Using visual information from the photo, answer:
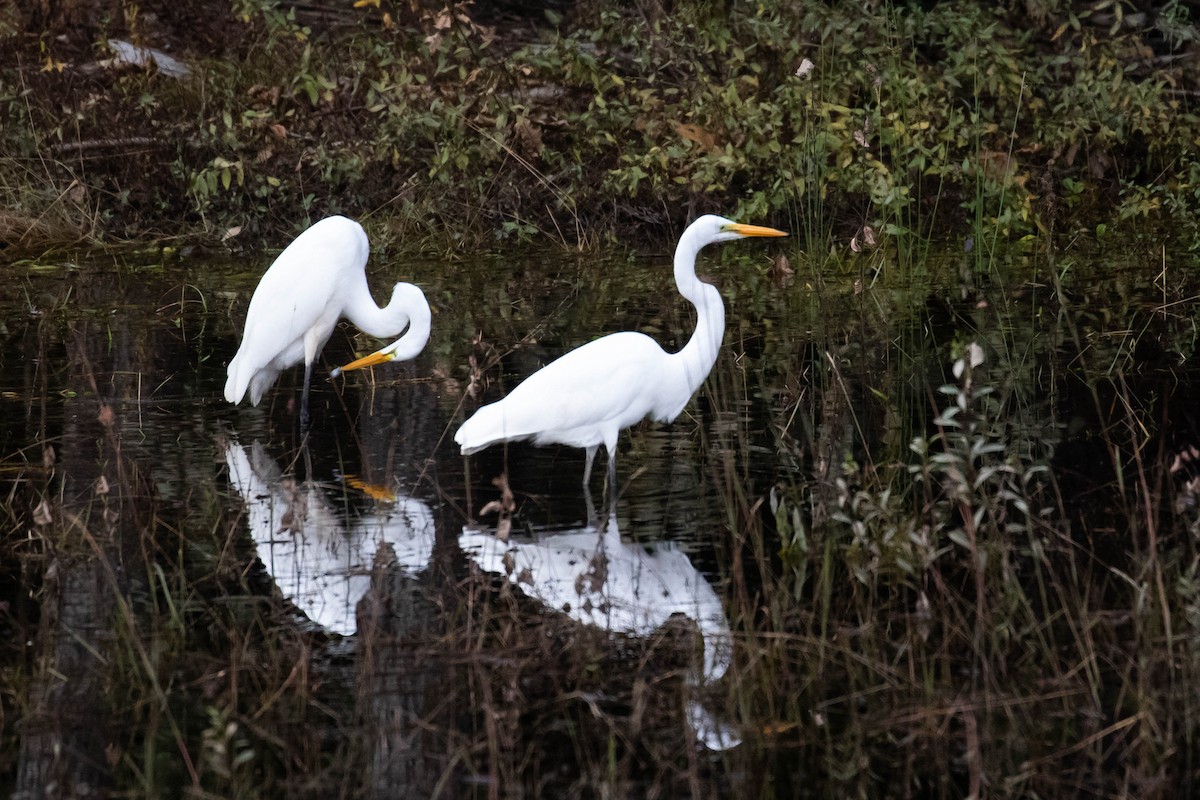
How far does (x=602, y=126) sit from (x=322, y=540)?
20.3 ft

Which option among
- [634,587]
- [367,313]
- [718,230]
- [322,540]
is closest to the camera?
[634,587]

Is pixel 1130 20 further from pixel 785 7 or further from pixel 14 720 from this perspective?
pixel 14 720

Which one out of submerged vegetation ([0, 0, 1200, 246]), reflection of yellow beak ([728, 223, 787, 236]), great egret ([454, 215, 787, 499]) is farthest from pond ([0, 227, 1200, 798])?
submerged vegetation ([0, 0, 1200, 246])

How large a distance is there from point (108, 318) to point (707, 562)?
17.1 ft

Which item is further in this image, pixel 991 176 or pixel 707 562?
pixel 991 176

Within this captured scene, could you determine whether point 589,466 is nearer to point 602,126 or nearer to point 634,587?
point 634,587

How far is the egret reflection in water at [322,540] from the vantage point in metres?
4.27

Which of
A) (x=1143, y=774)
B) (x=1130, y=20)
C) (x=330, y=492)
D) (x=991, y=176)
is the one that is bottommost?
(x=1143, y=774)

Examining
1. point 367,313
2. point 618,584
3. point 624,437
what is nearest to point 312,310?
point 367,313

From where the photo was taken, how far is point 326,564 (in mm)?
4570

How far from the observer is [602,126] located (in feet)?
34.6

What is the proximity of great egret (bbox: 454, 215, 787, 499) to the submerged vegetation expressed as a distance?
4.06m

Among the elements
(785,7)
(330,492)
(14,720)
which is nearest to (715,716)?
(14,720)

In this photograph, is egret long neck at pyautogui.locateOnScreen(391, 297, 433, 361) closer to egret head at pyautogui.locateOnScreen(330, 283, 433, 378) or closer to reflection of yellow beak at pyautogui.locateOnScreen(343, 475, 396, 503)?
egret head at pyautogui.locateOnScreen(330, 283, 433, 378)
